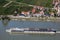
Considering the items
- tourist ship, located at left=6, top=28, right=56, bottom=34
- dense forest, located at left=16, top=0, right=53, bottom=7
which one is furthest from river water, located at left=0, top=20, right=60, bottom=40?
dense forest, located at left=16, top=0, right=53, bottom=7

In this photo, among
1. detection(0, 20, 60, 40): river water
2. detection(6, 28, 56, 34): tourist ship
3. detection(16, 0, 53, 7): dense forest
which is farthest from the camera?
detection(16, 0, 53, 7): dense forest

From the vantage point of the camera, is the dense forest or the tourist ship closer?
the tourist ship

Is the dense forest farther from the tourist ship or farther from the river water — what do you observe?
the tourist ship

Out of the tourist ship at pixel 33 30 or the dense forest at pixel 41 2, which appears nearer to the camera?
the tourist ship at pixel 33 30

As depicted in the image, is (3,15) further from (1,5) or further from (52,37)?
(52,37)

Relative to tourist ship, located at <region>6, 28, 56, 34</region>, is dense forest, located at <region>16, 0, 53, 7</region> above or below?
above

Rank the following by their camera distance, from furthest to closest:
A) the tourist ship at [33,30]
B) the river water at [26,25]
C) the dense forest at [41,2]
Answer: the dense forest at [41,2] < the tourist ship at [33,30] < the river water at [26,25]

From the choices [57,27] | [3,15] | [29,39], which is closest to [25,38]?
[29,39]

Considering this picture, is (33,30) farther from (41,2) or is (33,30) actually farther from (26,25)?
(41,2)

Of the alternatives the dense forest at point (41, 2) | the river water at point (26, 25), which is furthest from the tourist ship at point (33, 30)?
the dense forest at point (41, 2)

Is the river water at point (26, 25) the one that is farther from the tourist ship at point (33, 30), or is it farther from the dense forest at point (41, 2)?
the dense forest at point (41, 2)

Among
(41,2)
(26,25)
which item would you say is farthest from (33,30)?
(41,2)
